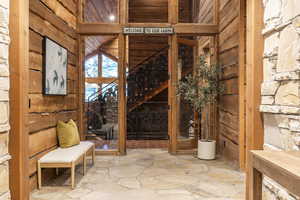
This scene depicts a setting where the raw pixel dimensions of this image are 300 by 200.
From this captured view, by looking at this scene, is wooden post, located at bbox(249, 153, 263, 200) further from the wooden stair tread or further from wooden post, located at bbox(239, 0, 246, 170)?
the wooden stair tread

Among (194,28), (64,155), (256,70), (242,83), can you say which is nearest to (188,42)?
(194,28)

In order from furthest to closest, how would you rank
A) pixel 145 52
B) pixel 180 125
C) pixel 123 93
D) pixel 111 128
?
pixel 145 52, pixel 111 128, pixel 180 125, pixel 123 93

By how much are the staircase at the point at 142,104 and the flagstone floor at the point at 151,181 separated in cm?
207

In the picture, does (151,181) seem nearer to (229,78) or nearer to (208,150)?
(208,150)

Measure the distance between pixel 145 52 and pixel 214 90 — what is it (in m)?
4.22

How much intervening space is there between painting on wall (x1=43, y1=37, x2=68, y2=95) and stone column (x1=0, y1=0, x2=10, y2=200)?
4.14 ft

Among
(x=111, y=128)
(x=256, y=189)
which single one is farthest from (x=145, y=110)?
(x=256, y=189)

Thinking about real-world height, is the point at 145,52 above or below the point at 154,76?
above

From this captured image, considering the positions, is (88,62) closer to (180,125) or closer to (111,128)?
(111,128)

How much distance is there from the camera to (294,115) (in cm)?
168

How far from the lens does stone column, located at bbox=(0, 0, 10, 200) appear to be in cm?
188

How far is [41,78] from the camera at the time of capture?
10.3ft

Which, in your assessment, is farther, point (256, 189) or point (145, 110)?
point (145, 110)

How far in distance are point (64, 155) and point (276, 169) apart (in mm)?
2693
